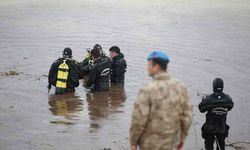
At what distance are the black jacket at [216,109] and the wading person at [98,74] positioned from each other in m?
5.04

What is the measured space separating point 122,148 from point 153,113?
11.9 feet

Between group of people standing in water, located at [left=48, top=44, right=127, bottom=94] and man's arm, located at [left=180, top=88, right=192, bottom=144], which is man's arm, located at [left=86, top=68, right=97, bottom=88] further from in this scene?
man's arm, located at [left=180, top=88, right=192, bottom=144]

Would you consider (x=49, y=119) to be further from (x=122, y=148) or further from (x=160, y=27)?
(x=160, y=27)

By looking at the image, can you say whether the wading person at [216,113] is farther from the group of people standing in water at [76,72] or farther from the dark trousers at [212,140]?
the group of people standing in water at [76,72]

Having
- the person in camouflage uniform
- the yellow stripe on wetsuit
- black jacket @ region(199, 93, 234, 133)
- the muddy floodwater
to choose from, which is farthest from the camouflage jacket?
the yellow stripe on wetsuit

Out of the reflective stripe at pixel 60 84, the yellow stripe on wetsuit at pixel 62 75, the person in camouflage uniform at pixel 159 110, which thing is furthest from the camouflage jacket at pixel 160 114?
the reflective stripe at pixel 60 84

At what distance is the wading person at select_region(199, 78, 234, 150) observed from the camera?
8766mm

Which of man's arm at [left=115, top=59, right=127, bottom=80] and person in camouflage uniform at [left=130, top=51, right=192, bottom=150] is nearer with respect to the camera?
person in camouflage uniform at [left=130, top=51, right=192, bottom=150]

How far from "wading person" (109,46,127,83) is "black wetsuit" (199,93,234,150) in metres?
5.73

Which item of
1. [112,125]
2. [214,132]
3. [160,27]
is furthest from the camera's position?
[160,27]

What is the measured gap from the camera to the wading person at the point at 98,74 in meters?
13.5

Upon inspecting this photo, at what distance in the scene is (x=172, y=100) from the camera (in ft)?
19.8

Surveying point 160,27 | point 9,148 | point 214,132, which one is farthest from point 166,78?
point 160,27

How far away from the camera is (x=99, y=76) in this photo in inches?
537
